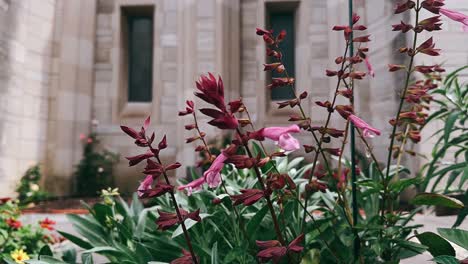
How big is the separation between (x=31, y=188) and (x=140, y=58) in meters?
2.72

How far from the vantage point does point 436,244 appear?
890 mm

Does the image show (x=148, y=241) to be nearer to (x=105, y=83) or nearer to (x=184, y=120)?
(x=184, y=120)

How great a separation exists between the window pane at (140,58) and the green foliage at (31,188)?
6.08 ft

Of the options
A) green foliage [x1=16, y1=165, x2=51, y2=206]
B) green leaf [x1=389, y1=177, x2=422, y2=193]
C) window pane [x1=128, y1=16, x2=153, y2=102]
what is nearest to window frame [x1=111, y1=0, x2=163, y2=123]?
window pane [x1=128, y1=16, x2=153, y2=102]

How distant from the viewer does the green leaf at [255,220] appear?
1.00 m

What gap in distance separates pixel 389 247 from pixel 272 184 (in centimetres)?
57

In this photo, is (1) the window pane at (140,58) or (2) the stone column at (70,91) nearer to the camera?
(2) the stone column at (70,91)

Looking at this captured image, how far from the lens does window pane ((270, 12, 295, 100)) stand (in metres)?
5.85

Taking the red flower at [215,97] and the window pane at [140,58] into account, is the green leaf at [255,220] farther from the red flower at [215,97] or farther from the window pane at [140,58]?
the window pane at [140,58]

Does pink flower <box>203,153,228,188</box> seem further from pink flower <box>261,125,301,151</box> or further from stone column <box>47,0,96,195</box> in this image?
stone column <box>47,0,96,195</box>

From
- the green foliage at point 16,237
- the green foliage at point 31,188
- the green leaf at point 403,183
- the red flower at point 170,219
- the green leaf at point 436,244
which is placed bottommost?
the green foliage at point 31,188

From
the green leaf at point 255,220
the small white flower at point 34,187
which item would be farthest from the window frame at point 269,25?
the green leaf at point 255,220

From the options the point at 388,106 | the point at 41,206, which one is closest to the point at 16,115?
the point at 41,206

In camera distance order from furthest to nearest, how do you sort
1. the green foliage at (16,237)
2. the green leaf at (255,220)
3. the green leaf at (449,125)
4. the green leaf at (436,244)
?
the green foliage at (16,237) < the green leaf at (449,125) < the green leaf at (255,220) < the green leaf at (436,244)
